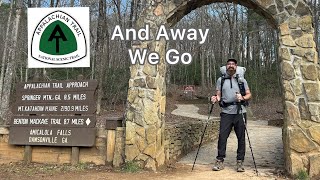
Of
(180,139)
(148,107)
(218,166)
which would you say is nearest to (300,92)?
(218,166)


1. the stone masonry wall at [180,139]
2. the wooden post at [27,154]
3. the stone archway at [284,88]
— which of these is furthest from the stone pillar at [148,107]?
the wooden post at [27,154]

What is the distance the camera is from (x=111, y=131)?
687 cm

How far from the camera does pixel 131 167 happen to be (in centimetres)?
647

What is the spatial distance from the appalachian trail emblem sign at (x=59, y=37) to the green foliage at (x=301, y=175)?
4471 millimetres

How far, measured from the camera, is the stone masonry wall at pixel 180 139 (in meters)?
7.55

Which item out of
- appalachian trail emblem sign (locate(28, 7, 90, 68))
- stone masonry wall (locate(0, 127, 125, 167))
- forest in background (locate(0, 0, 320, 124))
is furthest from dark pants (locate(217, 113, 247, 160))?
forest in background (locate(0, 0, 320, 124))

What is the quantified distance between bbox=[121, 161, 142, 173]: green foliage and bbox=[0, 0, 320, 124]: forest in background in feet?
23.7

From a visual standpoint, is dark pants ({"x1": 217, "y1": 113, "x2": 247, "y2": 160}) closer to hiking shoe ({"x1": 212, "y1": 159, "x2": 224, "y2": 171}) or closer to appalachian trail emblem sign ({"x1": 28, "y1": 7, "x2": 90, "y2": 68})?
hiking shoe ({"x1": 212, "y1": 159, "x2": 224, "y2": 171})

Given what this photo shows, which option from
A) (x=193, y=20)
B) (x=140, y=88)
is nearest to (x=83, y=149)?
(x=140, y=88)

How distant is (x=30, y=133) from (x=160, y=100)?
271cm

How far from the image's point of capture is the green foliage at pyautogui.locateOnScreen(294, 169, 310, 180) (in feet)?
19.3

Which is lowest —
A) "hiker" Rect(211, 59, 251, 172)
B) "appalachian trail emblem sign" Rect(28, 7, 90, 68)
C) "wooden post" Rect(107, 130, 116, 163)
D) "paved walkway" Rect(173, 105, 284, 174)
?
"paved walkway" Rect(173, 105, 284, 174)

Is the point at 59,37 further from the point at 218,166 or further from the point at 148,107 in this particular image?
the point at 218,166

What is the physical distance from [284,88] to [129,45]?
1025 cm
